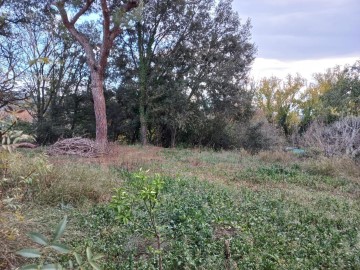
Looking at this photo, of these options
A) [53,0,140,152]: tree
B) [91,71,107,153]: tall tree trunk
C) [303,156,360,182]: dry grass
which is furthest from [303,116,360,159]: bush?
[53,0,140,152]: tree

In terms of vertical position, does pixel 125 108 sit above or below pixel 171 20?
below

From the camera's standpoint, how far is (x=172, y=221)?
11.5 feet

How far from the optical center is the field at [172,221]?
2.21 metres

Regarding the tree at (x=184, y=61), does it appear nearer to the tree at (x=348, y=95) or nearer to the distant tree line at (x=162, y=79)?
the distant tree line at (x=162, y=79)

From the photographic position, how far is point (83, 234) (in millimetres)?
3127

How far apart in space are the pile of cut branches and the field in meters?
4.48

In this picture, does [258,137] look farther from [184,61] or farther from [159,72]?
[159,72]

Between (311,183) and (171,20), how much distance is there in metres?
10.0

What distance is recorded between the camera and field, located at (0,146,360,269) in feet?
7.23

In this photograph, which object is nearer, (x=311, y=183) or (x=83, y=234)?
(x=83, y=234)

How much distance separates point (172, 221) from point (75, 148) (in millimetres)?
7384

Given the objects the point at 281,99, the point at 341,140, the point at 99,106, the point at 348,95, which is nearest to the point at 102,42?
the point at 99,106

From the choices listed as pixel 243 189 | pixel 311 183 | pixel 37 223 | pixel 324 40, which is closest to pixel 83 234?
pixel 37 223

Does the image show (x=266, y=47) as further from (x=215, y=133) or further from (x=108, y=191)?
(x=108, y=191)
